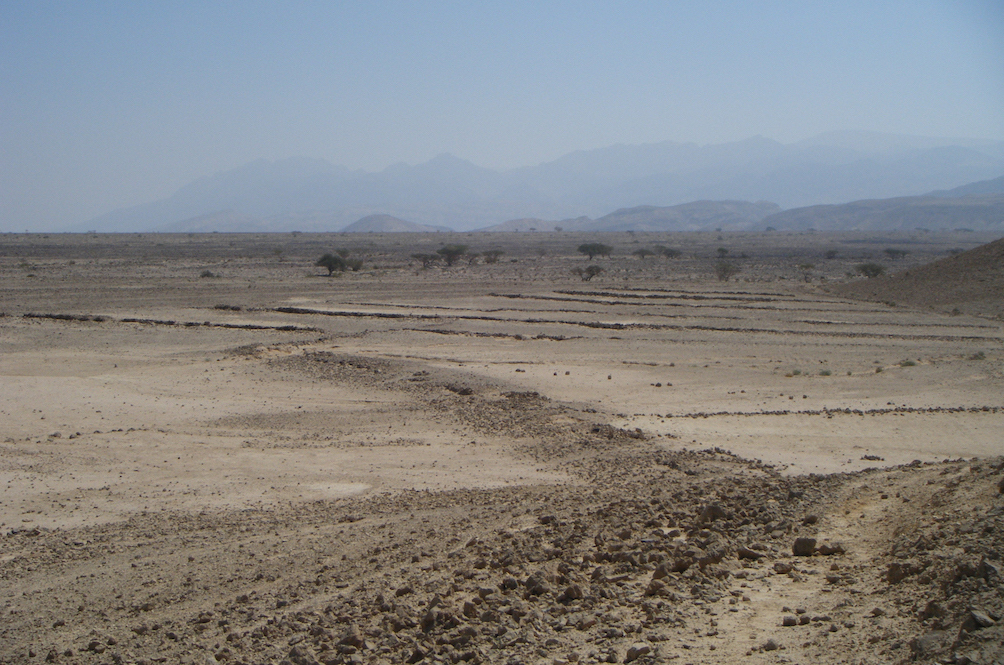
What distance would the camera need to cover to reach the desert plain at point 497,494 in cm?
547

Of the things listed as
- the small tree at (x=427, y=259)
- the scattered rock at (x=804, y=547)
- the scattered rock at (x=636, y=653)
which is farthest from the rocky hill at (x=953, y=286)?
the scattered rock at (x=636, y=653)

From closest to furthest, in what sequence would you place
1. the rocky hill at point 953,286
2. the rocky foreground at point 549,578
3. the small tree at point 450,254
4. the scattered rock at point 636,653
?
the scattered rock at point 636,653
the rocky foreground at point 549,578
the rocky hill at point 953,286
the small tree at point 450,254

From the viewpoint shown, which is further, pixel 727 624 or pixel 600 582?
pixel 600 582

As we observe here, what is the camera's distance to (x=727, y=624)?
5.34 meters

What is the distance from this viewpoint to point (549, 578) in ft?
20.5

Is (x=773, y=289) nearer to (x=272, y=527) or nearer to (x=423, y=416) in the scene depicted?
(x=423, y=416)

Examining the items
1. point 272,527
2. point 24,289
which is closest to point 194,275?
point 24,289

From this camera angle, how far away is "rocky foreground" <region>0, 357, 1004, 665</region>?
16.6ft

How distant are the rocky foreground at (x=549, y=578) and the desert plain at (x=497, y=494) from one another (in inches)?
1.2

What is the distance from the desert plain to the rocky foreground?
31 mm

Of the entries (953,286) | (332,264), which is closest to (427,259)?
(332,264)

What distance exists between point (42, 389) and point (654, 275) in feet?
149

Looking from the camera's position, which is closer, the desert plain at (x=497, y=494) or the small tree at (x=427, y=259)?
the desert plain at (x=497, y=494)

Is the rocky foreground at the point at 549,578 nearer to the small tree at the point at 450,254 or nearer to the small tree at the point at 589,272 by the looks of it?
the small tree at the point at 589,272
